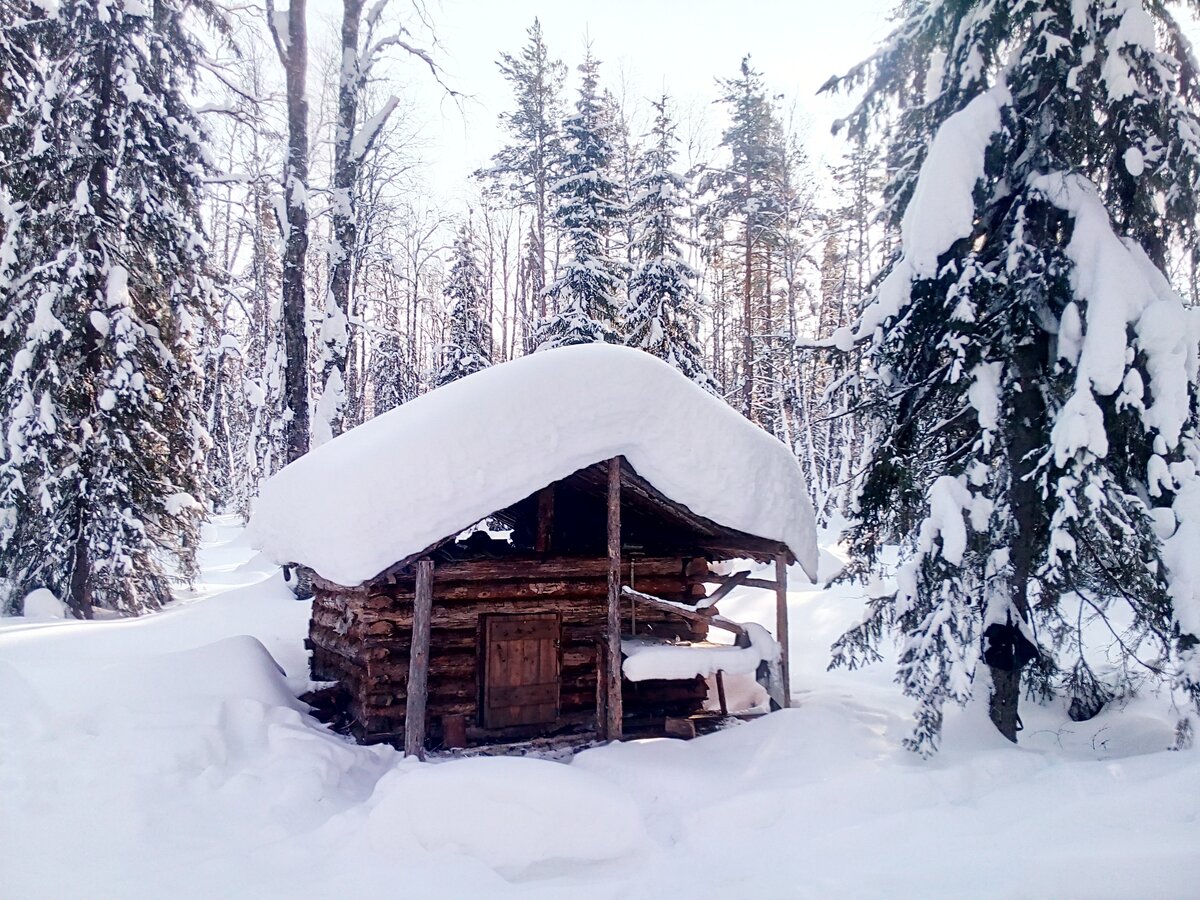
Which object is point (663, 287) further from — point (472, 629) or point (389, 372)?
point (389, 372)

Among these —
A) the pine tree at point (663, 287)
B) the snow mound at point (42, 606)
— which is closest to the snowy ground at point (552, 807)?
the snow mound at point (42, 606)

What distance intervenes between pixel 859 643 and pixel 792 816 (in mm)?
2476

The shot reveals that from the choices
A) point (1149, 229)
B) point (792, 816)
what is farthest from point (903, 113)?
point (792, 816)

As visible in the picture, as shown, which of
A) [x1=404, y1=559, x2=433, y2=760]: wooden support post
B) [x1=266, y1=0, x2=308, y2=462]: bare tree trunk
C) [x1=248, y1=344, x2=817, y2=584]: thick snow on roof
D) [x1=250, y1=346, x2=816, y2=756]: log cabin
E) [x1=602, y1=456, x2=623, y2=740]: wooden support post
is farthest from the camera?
[x1=266, y1=0, x2=308, y2=462]: bare tree trunk

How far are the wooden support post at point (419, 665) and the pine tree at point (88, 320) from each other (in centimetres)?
822

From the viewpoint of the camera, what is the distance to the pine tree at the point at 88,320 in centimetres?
1312

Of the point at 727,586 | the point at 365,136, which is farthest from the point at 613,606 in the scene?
the point at 365,136

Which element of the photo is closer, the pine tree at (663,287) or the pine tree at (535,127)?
the pine tree at (663,287)

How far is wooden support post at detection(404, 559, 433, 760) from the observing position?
829 centimetres

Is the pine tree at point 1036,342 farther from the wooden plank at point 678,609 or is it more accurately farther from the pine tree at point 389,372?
the pine tree at point 389,372

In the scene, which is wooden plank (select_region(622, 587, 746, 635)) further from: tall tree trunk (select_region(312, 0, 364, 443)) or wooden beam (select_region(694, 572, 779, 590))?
tall tree trunk (select_region(312, 0, 364, 443))

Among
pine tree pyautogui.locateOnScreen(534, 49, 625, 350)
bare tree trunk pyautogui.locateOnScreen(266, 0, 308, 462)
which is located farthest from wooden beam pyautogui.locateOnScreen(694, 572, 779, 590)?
pine tree pyautogui.locateOnScreen(534, 49, 625, 350)

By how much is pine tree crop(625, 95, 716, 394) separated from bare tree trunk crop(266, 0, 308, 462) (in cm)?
943

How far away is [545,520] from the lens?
397 inches
